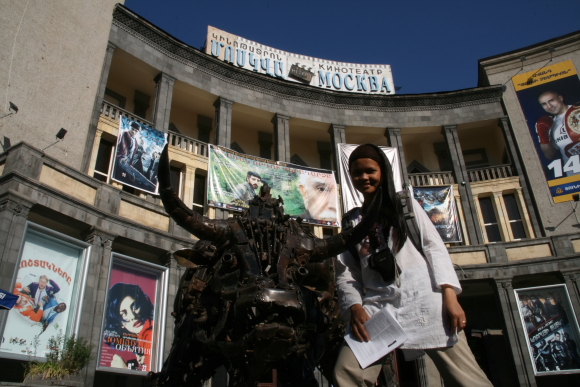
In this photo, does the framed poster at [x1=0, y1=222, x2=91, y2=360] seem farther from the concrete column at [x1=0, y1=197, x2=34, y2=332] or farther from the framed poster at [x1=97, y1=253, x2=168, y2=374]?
the framed poster at [x1=97, y1=253, x2=168, y2=374]

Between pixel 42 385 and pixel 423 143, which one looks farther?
pixel 423 143

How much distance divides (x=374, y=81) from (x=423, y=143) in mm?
5187

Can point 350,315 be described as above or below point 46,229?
below

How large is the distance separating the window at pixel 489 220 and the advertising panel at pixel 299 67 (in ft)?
30.1

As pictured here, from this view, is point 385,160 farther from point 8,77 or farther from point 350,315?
point 8,77

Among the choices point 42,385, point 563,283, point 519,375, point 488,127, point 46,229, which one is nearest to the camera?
point 42,385

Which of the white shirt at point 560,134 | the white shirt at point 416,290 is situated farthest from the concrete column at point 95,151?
the white shirt at point 560,134

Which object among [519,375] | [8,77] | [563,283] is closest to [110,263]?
[8,77]

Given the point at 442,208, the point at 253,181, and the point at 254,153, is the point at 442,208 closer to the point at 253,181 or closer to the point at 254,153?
the point at 253,181

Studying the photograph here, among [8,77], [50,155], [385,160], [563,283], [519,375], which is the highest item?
[8,77]

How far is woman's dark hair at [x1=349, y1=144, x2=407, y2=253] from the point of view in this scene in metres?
3.81

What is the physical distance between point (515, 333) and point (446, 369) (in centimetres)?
1978

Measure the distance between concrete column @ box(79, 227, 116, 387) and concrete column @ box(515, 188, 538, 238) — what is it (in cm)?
2031

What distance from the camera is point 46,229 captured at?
1395cm
